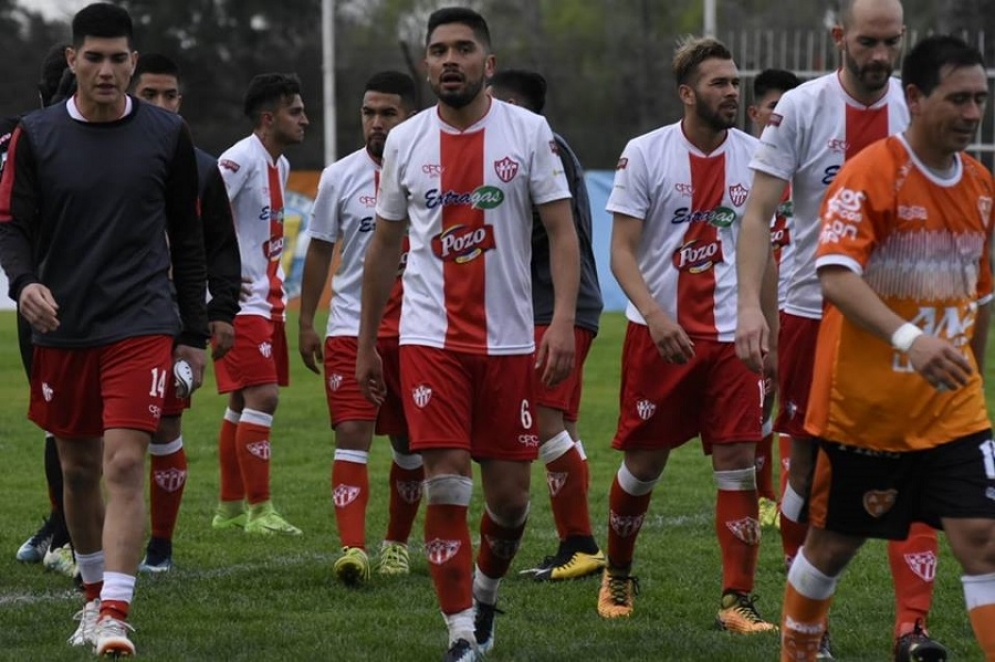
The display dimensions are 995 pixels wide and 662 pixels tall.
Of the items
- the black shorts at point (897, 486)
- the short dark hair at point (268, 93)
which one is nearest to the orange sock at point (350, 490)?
the short dark hair at point (268, 93)

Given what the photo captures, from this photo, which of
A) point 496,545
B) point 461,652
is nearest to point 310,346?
point 496,545

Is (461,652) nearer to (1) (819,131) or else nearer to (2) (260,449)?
(1) (819,131)

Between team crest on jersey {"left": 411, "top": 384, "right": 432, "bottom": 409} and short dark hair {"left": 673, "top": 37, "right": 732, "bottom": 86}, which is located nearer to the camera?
team crest on jersey {"left": 411, "top": 384, "right": 432, "bottom": 409}

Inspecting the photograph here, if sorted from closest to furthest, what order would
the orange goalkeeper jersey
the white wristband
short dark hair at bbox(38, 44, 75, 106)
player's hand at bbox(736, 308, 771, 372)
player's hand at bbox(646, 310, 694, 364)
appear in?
the white wristband → the orange goalkeeper jersey → player's hand at bbox(736, 308, 771, 372) → player's hand at bbox(646, 310, 694, 364) → short dark hair at bbox(38, 44, 75, 106)

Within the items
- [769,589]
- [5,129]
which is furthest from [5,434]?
[769,589]

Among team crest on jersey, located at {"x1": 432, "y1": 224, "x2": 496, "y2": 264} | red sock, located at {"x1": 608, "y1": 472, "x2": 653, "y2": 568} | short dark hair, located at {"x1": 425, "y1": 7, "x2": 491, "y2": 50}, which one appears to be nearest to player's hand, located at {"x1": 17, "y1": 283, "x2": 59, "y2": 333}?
team crest on jersey, located at {"x1": 432, "y1": 224, "x2": 496, "y2": 264}

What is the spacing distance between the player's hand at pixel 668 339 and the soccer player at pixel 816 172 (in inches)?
15.0

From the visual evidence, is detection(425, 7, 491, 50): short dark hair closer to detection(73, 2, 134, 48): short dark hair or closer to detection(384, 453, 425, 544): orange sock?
detection(73, 2, 134, 48): short dark hair

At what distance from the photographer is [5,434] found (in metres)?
14.5

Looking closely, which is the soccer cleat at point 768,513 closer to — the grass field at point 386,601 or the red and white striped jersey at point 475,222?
the grass field at point 386,601

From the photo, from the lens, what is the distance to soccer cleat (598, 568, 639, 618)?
7.76 meters

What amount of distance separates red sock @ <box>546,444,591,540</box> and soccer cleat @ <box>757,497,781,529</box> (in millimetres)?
1820

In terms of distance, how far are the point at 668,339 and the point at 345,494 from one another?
235cm

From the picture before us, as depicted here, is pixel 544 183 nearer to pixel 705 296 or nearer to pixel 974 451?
pixel 705 296
